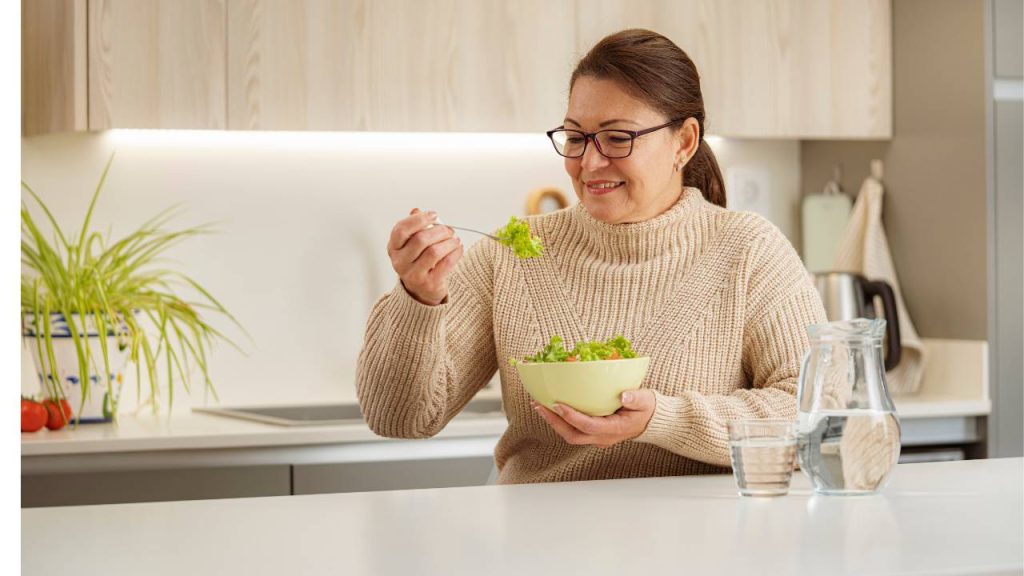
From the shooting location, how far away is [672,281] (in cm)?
175

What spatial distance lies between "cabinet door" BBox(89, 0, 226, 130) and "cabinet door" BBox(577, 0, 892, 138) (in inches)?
40.7

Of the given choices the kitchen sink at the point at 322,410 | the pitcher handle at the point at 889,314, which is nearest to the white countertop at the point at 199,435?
the kitchen sink at the point at 322,410

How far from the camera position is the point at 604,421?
1.39 meters

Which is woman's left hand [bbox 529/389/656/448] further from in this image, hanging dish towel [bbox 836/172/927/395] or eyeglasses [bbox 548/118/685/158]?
hanging dish towel [bbox 836/172/927/395]

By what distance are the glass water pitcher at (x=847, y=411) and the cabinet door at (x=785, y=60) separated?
1.98m

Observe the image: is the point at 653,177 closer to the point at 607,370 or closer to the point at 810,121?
the point at 607,370

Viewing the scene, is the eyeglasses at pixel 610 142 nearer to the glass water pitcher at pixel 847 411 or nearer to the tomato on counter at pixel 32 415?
the glass water pitcher at pixel 847 411

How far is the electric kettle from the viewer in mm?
3098

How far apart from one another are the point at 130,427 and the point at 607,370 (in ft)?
5.34

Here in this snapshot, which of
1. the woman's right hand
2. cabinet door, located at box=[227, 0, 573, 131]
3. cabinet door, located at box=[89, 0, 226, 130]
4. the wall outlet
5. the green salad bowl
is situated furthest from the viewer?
the wall outlet

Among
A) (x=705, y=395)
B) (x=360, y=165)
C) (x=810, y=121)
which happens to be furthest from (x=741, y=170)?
(x=705, y=395)

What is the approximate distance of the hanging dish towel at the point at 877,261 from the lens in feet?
10.5

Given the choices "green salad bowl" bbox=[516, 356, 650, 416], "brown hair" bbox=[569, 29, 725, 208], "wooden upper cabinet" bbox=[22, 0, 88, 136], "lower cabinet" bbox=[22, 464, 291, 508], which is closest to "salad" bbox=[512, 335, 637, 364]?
"green salad bowl" bbox=[516, 356, 650, 416]

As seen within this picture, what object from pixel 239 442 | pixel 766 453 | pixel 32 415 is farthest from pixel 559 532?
pixel 32 415
